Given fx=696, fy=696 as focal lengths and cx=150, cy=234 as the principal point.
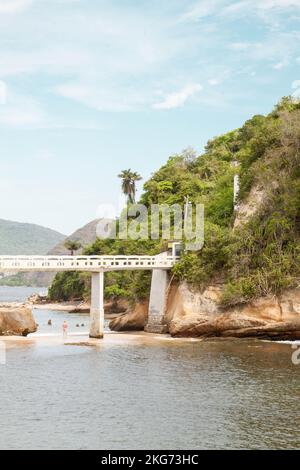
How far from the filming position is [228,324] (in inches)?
2277

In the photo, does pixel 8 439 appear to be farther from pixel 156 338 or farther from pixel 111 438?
pixel 156 338

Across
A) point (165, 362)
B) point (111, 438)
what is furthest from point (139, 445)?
point (165, 362)

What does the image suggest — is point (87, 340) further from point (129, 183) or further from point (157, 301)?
point (129, 183)

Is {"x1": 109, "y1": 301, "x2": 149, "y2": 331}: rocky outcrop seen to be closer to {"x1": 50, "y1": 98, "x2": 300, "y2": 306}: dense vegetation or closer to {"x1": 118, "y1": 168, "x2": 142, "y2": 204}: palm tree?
{"x1": 50, "y1": 98, "x2": 300, "y2": 306}: dense vegetation

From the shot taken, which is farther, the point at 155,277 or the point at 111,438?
the point at 155,277

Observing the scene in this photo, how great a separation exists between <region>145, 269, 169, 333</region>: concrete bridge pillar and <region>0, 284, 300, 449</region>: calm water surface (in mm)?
12343

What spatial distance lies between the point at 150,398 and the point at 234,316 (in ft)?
77.5

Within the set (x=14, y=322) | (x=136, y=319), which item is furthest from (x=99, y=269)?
(x=136, y=319)

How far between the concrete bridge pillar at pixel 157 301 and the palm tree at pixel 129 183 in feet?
146

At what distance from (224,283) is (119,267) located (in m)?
9.27

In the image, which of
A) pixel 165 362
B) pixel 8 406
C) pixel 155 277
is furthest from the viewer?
pixel 155 277

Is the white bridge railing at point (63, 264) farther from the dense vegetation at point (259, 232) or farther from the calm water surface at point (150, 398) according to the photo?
the calm water surface at point (150, 398)

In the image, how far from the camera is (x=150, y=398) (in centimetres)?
3519

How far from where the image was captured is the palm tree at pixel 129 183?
354 ft
